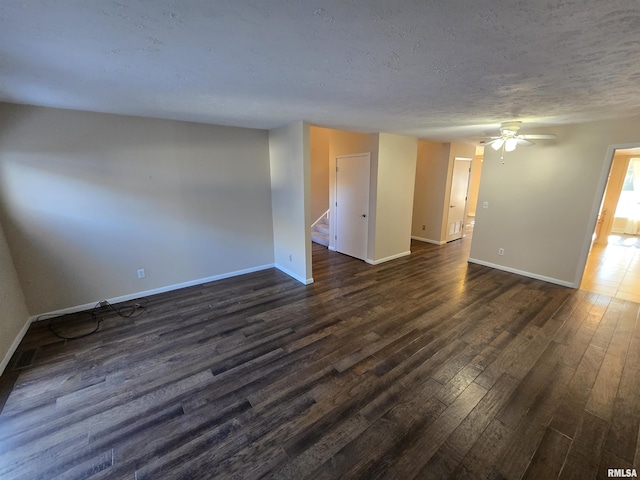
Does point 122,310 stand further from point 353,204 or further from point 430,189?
point 430,189

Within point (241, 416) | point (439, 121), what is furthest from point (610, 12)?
point (241, 416)

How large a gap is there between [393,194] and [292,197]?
213 centimetres

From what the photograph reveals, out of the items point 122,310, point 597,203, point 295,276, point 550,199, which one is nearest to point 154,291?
point 122,310

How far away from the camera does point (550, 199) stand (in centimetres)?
403

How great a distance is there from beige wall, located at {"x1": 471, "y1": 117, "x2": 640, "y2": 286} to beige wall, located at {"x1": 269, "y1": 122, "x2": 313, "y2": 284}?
3.39 meters

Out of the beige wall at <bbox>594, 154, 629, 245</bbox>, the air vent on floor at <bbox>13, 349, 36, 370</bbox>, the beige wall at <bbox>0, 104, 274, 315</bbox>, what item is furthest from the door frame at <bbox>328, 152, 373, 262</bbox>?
the beige wall at <bbox>594, 154, 629, 245</bbox>

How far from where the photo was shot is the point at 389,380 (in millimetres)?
2186

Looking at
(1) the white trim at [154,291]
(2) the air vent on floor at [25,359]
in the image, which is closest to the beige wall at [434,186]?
(1) the white trim at [154,291]

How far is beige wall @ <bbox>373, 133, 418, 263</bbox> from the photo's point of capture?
4.75 meters

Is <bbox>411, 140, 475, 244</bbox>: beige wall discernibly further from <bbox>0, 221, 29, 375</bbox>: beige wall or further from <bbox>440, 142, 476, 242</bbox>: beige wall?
<bbox>0, 221, 29, 375</bbox>: beige wall

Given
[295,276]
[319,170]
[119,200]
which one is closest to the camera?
[119,200]

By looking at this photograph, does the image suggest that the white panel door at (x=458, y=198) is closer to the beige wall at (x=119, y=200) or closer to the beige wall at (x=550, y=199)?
the beige wall at (x=550, y=199)

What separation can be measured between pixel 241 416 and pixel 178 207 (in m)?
3.00

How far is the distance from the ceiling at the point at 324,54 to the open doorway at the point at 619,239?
9.12 ft
